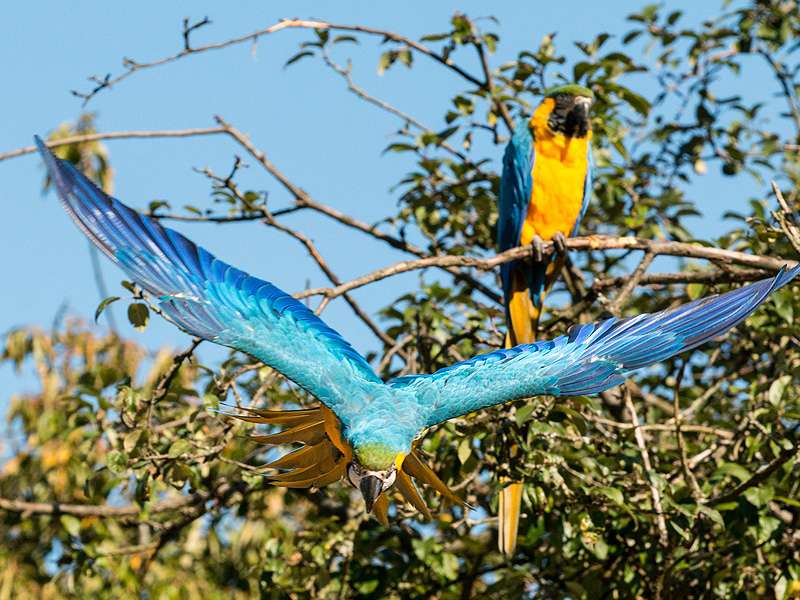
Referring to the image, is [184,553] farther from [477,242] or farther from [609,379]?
[609,379]

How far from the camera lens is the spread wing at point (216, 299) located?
3.10m

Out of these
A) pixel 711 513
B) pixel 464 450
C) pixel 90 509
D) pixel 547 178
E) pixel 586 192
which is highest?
pixel 547 178

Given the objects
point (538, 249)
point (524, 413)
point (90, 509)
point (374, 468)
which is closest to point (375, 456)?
point (374, 468)

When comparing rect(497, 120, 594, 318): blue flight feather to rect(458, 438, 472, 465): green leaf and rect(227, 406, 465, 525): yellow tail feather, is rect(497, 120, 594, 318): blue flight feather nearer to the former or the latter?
rect(458, 438, 472, 465): green leaf

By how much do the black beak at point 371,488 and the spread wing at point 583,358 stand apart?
0.25 m

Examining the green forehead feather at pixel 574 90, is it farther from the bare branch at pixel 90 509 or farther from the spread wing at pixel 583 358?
the bare branch at pixel 90 509

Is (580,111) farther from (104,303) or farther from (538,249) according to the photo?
(104,303)

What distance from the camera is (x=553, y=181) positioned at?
192 inches

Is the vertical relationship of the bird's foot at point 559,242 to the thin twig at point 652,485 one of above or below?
above

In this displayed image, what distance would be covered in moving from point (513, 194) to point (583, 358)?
1565mm

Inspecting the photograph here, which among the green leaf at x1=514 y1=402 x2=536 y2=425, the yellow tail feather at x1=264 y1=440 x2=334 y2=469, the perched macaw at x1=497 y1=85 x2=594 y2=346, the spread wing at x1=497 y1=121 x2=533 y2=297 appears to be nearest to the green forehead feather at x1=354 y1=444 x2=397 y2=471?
the yellow tail feather at x1=264 y1=440 x2=334 y2=469

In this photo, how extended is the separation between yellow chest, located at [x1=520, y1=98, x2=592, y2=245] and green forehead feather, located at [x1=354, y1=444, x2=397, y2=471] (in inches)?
81.0

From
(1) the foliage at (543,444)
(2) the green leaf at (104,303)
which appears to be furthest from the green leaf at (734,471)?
(2) the green leaf at (104,303)

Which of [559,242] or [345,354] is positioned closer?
[345,354]
